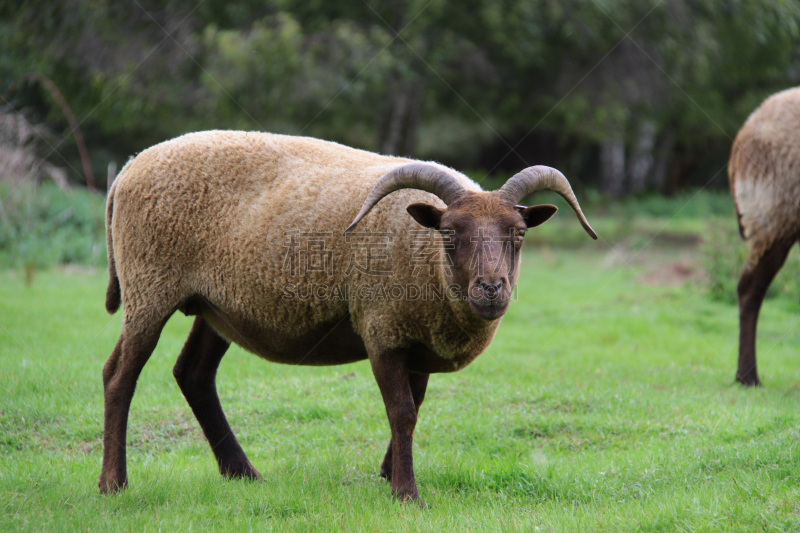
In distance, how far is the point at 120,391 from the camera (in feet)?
16.5

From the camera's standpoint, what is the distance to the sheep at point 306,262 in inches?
183

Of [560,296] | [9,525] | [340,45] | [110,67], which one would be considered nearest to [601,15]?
[340,45]

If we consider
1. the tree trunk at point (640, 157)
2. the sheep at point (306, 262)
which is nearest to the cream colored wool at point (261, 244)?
the sheep at point (306, 262)

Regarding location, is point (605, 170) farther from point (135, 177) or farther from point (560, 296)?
point (135, 177)

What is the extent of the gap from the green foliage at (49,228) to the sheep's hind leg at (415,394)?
30.2 ft

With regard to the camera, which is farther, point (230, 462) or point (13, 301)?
point (13, 301)

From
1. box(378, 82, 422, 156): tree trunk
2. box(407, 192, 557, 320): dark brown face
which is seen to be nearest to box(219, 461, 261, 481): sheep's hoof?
box(407, 192, 557, 320): dark brown face

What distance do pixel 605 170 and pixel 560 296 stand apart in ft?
72.6

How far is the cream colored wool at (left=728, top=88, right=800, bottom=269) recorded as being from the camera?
24.3ft

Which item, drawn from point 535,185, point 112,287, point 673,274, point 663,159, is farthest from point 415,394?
point 663,159

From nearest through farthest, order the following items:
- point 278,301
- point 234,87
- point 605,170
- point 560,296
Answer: point 278,301 → point 560,296 → point 234,87 → point 605,170

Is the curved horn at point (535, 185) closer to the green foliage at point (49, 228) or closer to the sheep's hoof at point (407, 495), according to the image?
the sheep's hoof at point (407, 495)

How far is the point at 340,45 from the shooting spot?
1558 cm

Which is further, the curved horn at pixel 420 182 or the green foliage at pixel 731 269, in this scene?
the green foliage at pixel 731 269
